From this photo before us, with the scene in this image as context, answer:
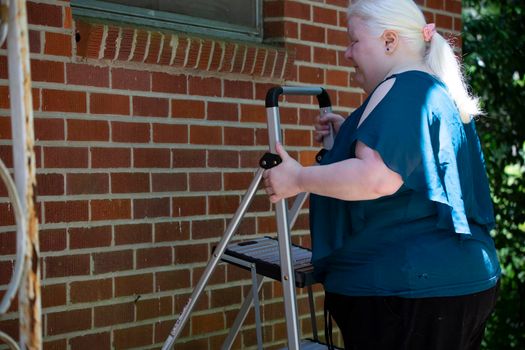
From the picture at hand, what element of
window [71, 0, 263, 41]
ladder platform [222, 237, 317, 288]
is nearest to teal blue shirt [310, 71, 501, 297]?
ladder platform [222, 237, 317, 288]

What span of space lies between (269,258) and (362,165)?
2.66 ft

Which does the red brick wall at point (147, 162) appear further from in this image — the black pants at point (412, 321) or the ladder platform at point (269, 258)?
the black pants at point (412, 321)

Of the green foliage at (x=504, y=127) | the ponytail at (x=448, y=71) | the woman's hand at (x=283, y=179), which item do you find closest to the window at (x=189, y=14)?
the woman's hand at (x=283, y=179)

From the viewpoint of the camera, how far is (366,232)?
285cm

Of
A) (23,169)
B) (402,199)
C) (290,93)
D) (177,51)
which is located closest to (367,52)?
(290,93)

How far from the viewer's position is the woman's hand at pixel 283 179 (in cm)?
291

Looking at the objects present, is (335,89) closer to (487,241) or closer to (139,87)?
(139,87)

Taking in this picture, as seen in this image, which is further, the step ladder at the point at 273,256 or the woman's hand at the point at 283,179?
the step ladder at the point at 273,256

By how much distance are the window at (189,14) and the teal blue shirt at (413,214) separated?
4.28 feet

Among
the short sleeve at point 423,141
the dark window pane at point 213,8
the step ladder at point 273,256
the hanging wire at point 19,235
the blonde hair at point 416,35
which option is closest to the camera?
the hanging wire at point 19,235

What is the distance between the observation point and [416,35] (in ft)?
9.64

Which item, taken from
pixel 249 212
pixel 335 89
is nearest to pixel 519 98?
pixel 335 89

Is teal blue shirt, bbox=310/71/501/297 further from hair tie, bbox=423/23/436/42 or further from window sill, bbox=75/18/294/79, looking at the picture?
window sill, bbox=75/18/294/79

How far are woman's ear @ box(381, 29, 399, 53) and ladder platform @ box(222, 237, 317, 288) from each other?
816mm
